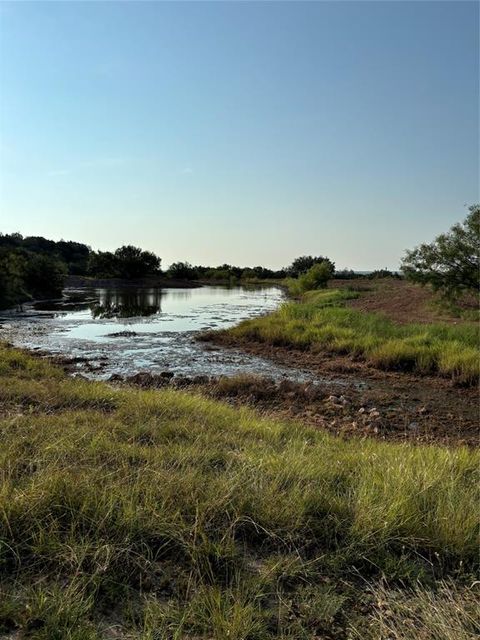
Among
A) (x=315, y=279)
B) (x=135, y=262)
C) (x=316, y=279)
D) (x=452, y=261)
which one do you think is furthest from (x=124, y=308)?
(x=135, y=262)

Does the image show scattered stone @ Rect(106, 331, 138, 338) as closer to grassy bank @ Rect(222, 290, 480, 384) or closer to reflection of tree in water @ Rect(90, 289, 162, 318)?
grassy bank @ Rect(222, 290, 480, 384)

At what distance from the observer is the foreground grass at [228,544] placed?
7.62 feet

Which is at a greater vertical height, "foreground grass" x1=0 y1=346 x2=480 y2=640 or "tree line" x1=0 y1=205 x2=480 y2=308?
"tree line" x1=0 y1=205 x2=480 y2=308

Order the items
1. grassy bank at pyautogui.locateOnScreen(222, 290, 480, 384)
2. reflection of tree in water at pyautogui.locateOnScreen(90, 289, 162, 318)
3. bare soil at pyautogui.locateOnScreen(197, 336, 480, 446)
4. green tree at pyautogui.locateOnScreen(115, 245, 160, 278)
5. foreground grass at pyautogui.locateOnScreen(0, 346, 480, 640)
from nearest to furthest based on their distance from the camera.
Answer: foreground grass at pyautogui.locateOnScreen(0, 346, 480, 640)
bare soil at pyautogui.locateOnScreen(197, 336, 480, 446)
grassy bank at pyautogui.locateOnScreen(222, 290, 480, 384)
reflection of tree in water at pyautogui.locateOnScreen(90, 289, 162, 318)
green tree at pyautogui.locateOnScreen(115, 245, 160, 278)

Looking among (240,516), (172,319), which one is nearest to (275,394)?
(240,516)

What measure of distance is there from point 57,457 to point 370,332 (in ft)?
51.8

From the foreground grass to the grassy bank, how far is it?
32.1ft

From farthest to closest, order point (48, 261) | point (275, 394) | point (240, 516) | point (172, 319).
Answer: point (48, 261), point (172, 319), point (275, 394), point (240, 516)

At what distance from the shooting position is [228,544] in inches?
113

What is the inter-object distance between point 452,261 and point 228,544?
2416cm

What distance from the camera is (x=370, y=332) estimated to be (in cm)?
1814

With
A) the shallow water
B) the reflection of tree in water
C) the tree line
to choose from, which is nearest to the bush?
the tree line

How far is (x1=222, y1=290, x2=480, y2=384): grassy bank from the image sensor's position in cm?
1359

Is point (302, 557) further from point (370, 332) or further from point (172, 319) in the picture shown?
point (172, 319)
